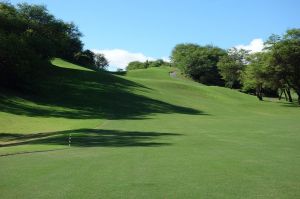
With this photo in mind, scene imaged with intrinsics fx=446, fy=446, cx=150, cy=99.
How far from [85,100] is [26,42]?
1082 cm

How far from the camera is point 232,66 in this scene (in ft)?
365

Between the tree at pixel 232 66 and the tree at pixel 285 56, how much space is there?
35.3 meters

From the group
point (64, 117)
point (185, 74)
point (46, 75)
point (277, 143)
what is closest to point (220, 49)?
point (185, 74)

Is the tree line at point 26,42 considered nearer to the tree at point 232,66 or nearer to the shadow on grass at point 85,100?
the shadow on grass at point 85,100

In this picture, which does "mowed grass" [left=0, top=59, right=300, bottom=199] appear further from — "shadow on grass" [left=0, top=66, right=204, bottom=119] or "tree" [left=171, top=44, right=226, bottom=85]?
"tree" [left=171, top=44, right=226, bottom=85]

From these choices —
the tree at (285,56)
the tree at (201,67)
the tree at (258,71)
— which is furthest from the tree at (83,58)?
the tree at (285,56)

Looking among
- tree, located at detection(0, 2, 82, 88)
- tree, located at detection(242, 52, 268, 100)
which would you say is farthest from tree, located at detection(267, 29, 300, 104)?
tree, located at detection(0, 2, 82, 88)

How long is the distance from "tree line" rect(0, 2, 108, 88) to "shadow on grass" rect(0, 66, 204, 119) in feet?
10.5

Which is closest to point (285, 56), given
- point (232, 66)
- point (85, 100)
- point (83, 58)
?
point (85, 100)

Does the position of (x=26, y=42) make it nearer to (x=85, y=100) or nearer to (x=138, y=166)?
(x=85, y=100)

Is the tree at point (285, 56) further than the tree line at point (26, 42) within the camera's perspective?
Yes

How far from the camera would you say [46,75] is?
7206 cm

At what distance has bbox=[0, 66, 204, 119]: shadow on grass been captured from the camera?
49375 millimetres

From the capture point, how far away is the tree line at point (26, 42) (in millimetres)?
53562
